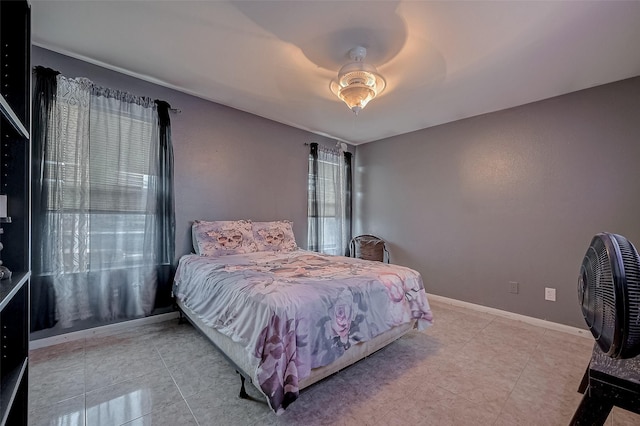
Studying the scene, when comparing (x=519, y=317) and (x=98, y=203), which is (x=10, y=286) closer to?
(x=98, y=203)

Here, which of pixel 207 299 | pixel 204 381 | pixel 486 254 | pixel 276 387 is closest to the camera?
pixel 276 387

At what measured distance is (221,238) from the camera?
2.84 meters

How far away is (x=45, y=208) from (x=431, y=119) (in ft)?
13.3

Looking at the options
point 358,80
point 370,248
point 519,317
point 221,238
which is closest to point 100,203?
point 221,238

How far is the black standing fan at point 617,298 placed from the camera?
68 centimetres

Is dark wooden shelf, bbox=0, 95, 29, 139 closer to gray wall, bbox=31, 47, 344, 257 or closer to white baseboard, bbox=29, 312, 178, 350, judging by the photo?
gray wall, bbox=31, 47, 344, 257

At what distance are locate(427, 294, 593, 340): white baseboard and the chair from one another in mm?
898

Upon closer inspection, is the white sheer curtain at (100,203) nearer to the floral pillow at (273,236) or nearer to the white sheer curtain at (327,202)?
the floral pillow at (273,236)

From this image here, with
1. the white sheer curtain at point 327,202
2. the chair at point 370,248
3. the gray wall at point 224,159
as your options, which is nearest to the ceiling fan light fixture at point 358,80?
the gray wall at point 224,159

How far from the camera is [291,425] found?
141 cm

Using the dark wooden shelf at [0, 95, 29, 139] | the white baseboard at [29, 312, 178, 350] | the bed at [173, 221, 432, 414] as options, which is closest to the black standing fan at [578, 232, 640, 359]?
the bed at [173, 221, 432, 414]

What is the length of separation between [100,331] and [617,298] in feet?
10.9

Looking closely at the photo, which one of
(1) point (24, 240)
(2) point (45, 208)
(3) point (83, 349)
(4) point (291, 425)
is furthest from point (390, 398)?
(2) point (45, 208)

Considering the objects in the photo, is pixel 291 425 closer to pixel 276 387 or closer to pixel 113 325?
pixel 276 387
